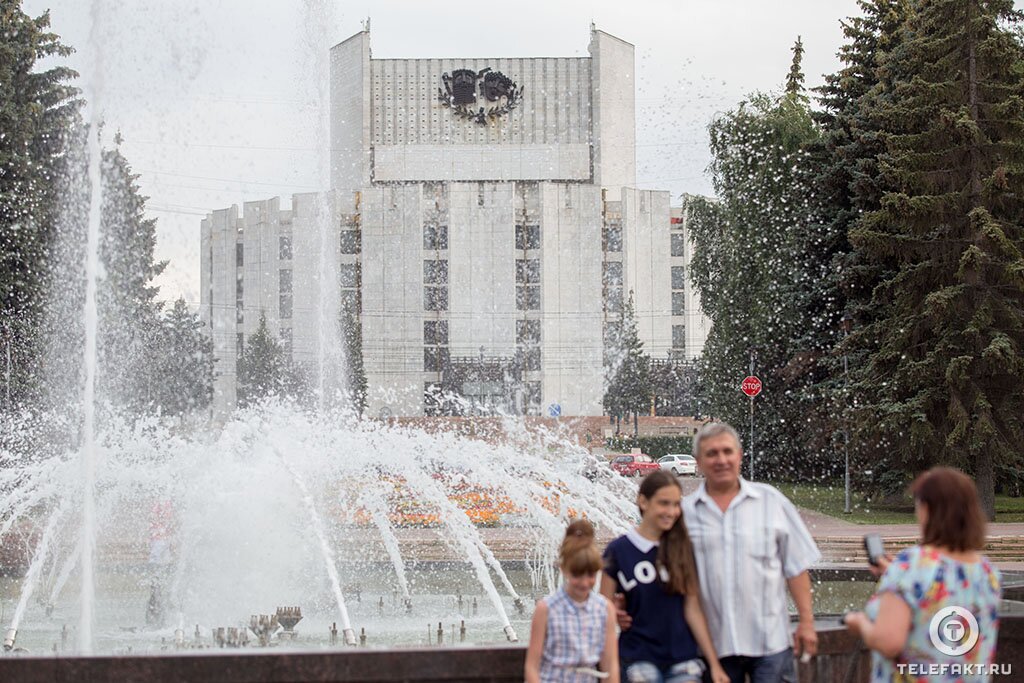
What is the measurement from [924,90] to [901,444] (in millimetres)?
6338

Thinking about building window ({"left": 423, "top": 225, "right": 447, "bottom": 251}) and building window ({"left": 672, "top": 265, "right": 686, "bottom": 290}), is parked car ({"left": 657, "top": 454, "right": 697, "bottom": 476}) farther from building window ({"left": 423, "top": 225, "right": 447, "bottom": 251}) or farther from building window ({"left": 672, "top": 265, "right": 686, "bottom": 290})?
building window ({"left": 672, "top": 265, "right": 686, "bottom": 290})

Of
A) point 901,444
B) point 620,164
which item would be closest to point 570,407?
point 620,164

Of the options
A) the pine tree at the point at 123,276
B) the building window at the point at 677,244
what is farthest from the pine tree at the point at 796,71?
the building window at the point at 677,244

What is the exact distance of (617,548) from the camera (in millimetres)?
4484

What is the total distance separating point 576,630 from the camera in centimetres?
433

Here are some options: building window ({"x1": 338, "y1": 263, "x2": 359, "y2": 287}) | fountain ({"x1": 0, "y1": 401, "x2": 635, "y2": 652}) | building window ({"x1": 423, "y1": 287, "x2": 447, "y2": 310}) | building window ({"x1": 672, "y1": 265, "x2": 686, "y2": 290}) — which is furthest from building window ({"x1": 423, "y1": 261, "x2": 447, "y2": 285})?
fountain ({"x1": 0, "y1": 401, "x2": 635, "y2": 652})

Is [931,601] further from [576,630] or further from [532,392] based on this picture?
[532,392]

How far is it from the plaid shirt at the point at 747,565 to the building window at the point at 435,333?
209 feet

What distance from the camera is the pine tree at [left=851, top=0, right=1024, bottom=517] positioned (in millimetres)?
23594

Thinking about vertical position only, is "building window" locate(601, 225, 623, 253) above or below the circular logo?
above

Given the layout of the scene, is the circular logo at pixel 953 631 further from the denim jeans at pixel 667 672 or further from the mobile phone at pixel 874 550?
the denim jeans at pixel 667 672

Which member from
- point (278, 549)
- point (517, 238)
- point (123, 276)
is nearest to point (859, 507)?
point (278, 549)

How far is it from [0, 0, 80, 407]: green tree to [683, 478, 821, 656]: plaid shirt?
22.7 m

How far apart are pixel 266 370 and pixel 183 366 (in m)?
6.47
